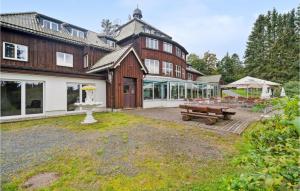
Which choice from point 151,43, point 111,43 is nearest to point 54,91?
point 111,43

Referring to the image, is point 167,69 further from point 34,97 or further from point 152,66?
point 34,97

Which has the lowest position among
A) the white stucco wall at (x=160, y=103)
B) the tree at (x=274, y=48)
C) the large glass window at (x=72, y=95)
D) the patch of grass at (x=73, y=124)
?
the patch of grass at (x=73, y=124)

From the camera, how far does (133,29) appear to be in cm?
2388

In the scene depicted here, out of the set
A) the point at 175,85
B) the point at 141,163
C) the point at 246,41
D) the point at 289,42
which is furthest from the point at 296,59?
the point at 141,163

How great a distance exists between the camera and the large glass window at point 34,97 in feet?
36.5

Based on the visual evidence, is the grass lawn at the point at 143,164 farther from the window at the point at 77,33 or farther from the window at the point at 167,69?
the window at the point at 167,69

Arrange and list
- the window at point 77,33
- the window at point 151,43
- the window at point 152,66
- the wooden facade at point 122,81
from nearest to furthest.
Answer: the wooden facade at point 122,81, the window at point 77,33, the window at point 151,43, the window at point 152,66

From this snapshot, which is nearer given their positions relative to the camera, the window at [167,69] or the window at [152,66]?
the window at [152,66]

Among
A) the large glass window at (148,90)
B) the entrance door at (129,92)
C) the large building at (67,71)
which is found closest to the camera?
the large building at (67,71)

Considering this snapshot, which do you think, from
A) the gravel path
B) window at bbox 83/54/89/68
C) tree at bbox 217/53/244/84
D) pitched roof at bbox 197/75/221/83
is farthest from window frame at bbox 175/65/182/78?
tree at bbox 217/53/244/84

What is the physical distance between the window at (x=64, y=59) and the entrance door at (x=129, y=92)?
20.7 feet

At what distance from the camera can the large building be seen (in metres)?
11.0

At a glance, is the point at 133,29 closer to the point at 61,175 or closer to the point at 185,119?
the point at 185,119

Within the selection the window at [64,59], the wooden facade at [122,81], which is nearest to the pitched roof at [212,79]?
the wooden facade at [122,81]
